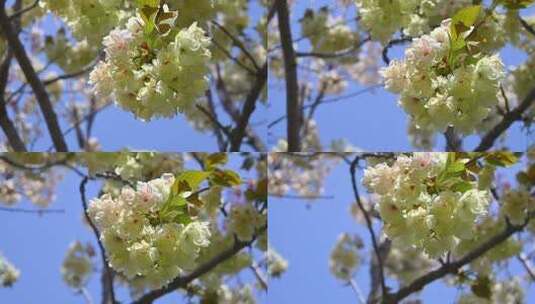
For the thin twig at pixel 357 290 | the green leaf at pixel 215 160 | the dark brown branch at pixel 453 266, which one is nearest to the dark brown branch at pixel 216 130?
the green leaf at pixel 215 160

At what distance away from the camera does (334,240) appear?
2.64 meters

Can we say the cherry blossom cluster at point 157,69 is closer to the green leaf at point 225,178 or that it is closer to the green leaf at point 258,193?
the green leaf at point 225,178

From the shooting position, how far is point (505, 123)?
8.17 feet

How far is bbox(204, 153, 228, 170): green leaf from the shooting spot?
2.32 meters

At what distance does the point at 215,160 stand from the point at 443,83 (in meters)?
0.75

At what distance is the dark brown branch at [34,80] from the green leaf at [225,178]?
559 mm

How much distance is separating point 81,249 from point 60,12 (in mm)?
735

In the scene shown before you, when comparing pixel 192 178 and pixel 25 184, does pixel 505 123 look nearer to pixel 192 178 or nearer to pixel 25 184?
pixel 192 178

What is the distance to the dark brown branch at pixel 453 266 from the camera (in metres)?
2.54

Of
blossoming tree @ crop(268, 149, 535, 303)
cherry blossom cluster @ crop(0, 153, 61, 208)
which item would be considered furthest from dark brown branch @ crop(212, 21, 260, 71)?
cherry blossom cluster @ crop(0, 153, 61, 208)

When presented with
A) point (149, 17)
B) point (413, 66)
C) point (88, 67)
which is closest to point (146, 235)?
point (149, 17)

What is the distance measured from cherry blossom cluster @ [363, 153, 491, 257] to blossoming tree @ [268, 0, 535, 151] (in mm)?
139

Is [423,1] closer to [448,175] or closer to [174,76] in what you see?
[448,175]

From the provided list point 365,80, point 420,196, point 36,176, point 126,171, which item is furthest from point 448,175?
point 36,176
